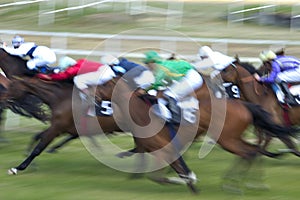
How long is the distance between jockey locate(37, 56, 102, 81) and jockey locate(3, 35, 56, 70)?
80cm

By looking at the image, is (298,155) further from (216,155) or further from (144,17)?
(144,17)

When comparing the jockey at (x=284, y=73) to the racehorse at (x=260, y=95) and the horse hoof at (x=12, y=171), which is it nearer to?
the racehorse at (x=260, y=95)

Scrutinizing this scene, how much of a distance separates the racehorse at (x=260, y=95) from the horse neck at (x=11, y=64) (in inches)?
118

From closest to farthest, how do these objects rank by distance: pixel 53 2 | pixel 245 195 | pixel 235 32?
pixel 245 195, pixel 235 32, pixel 53 2

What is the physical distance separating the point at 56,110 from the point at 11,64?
2180 mm

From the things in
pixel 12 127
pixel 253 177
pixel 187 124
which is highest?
pixel 187 124

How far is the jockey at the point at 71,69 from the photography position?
31.8 feet

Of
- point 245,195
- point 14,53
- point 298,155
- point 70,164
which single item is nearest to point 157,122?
point 245,195

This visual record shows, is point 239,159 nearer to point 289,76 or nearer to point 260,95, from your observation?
point 260,95

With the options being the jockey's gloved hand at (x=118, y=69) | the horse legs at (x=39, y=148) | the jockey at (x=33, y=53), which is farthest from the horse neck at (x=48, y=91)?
the jockey at (x=33, y=53)

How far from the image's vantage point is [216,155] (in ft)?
37.1

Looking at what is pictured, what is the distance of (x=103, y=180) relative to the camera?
31.1 feet

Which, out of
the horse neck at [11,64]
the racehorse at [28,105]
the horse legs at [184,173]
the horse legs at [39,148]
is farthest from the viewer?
the horse neck at [11,64]

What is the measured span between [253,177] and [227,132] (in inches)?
33.7
